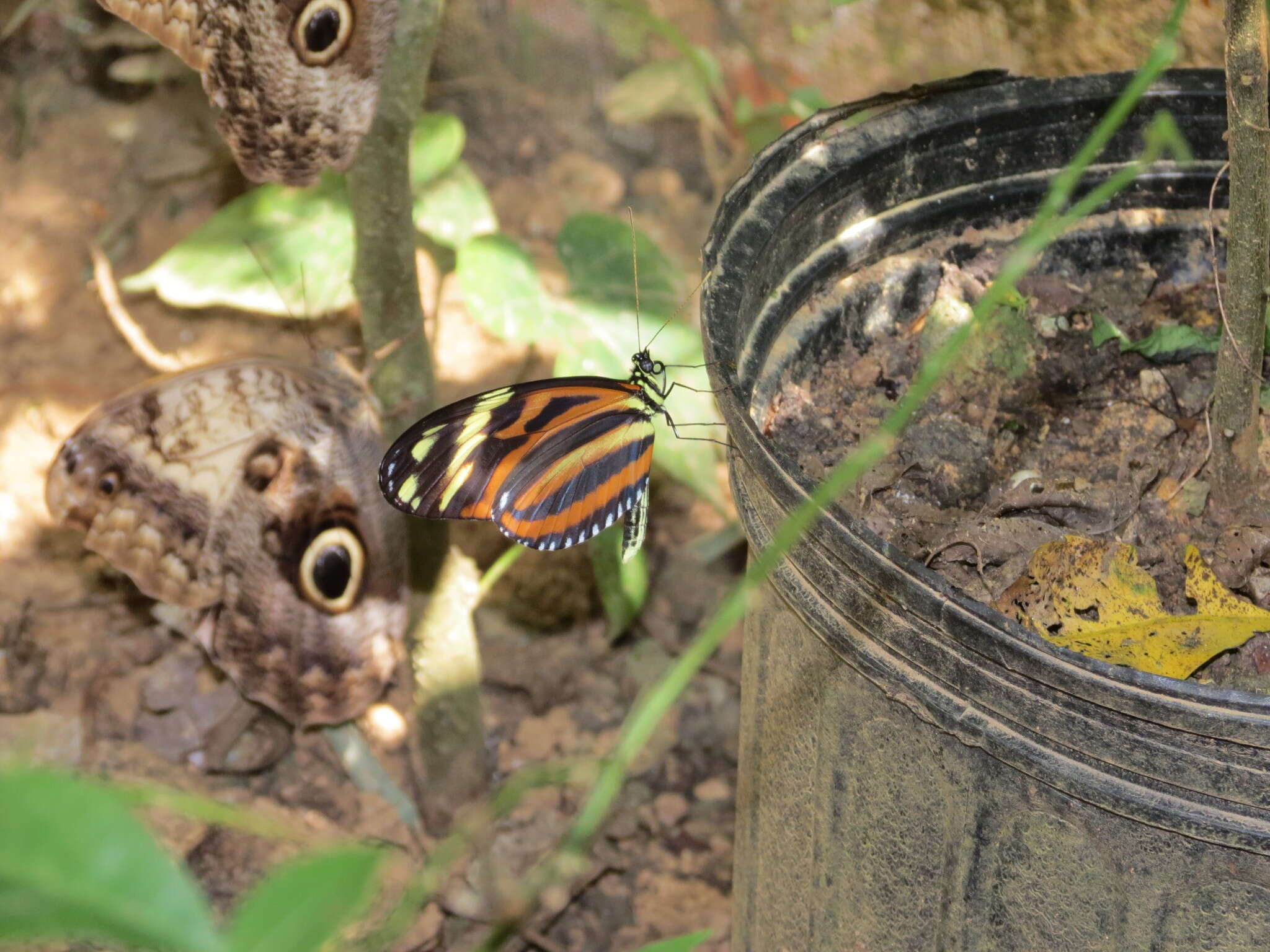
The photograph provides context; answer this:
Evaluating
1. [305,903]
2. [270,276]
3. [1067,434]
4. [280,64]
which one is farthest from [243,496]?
[305,903]

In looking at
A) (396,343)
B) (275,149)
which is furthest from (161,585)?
(275,149)

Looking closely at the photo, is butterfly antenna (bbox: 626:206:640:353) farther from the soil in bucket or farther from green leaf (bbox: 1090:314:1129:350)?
green leaf (bbox: 1090:314:1129:350)

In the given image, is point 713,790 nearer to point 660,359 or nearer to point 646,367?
point 660,359

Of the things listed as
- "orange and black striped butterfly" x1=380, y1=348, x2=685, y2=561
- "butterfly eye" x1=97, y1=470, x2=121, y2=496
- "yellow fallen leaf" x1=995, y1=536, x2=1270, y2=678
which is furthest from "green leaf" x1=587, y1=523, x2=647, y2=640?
"yellow fallen leaf" x1=995, y1=536, x2=1270, y2=678

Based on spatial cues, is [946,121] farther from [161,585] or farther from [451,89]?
[451,89]

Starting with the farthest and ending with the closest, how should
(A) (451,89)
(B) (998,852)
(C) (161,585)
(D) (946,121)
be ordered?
(A) (451,89)
(C) (161,585)
(D) (946,121)
(B) (998,852)

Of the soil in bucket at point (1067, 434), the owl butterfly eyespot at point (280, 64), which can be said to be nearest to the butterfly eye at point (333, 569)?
the owl butterfly eyespot at point (280, 64)
